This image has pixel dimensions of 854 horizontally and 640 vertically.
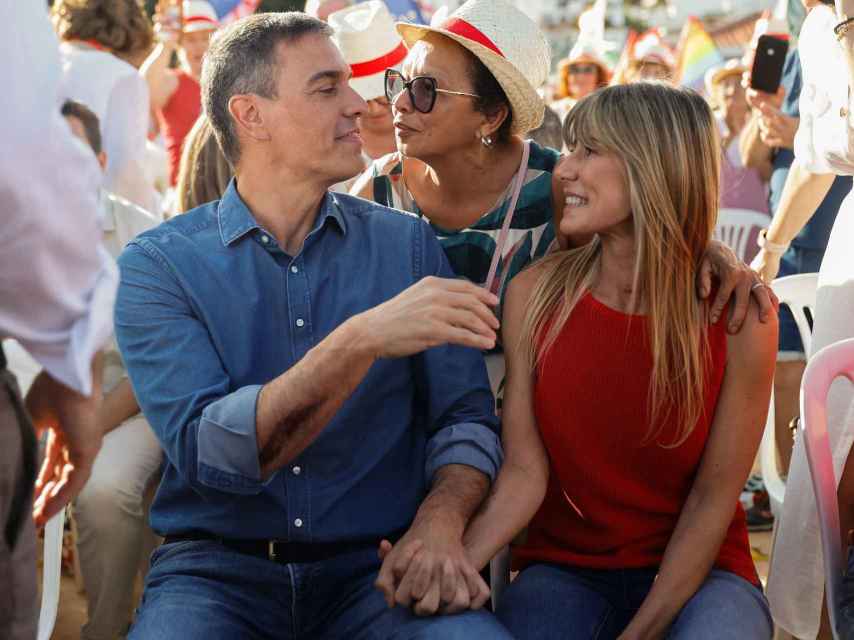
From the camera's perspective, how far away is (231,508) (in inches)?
105

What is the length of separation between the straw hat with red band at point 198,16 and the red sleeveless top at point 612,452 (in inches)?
241

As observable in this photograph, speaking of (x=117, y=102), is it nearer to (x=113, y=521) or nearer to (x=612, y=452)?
(x=113, y=521)

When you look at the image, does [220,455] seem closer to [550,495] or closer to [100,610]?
[550,495]

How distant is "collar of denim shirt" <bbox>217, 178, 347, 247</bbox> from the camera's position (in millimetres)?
2830

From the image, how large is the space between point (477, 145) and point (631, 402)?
113cm

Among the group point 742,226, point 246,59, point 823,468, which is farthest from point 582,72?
point 823,468

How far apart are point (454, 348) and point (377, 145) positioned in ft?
8.69

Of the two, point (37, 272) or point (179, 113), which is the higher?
point (37, 272)

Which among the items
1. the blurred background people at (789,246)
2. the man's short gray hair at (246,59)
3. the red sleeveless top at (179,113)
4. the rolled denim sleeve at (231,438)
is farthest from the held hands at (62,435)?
the red sleeveless top at (179,113)

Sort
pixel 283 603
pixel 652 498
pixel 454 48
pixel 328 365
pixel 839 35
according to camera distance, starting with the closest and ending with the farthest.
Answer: pixel 328 365 < pixel 283 603 < pixel 652 498 < pixel 839 35 < pixel 454 48

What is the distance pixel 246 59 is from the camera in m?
3.04

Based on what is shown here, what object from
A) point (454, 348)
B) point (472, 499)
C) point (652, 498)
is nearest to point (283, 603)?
point (472, 499)

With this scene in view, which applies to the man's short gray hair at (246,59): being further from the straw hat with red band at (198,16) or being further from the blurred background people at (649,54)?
the blurred background people at (649,54)

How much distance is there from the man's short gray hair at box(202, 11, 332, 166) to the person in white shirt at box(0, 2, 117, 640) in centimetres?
125
